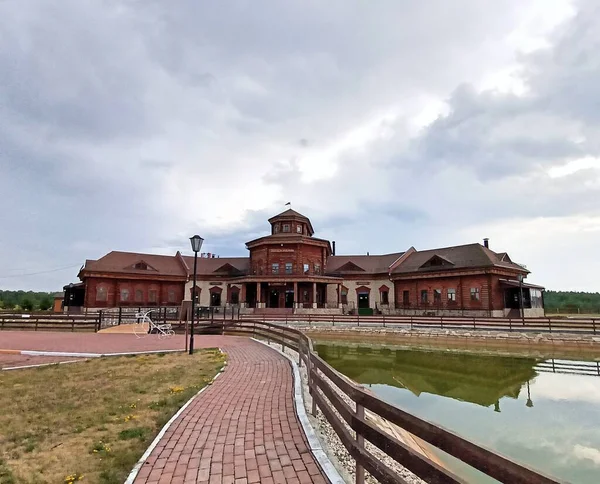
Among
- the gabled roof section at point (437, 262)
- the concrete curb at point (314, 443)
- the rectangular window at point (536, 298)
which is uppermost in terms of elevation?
the gabled roof section at point (437, 262)

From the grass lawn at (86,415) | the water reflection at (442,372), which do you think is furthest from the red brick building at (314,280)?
the grass lawn at (86,415)

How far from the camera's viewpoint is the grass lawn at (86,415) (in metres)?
4.54

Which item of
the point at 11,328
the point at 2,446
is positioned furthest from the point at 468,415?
the point at 11,328

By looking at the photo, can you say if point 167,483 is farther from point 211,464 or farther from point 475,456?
point 475,456

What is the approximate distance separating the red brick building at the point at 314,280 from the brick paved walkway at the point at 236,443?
97.6ft

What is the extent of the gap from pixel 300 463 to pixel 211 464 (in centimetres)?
107

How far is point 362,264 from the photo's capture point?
48.3 m

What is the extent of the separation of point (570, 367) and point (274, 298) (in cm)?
2990

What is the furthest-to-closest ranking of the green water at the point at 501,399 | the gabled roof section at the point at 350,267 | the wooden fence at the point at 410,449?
the gabled roof section at the point at 350,267
the green water at the point at 501,399
the wooden fence at the point at 410,449

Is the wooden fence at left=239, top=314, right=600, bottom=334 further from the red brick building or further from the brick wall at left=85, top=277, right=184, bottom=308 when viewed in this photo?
the brick wall at left=85, top=277, right=184, bottom=308

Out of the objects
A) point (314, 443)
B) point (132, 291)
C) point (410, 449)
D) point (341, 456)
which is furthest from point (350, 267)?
point (410, 449)

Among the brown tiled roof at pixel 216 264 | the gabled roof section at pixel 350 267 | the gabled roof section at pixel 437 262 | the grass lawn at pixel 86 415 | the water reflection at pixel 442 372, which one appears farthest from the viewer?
the brown tiled roof at pixel 216 264

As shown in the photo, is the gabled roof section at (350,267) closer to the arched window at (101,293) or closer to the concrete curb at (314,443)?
the arched window at (101,293)

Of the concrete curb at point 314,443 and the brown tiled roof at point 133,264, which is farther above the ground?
the brown tiled roof at point 133,264
